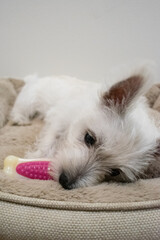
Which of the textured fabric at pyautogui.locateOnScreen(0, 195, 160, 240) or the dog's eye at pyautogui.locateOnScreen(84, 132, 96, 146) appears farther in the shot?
the dog's eye at pyautogui.locateOnScreen(84, 132, 96, 146)

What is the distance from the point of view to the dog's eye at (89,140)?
1.37m

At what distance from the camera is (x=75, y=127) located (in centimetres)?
154

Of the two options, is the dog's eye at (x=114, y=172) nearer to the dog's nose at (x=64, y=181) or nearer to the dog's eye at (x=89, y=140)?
the dog's eye at (x=89, y=140)

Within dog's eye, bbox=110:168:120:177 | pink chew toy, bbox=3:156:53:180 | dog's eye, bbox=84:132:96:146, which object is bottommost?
pink chew toy, bbox=3:156:53:180

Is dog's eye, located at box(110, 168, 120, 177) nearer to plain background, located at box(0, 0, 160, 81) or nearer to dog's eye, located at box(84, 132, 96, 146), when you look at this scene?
dog's eye, located at box(84, 132, 96, 146)

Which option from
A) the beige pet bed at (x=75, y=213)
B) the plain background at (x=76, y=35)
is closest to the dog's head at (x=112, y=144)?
the beige pet bed at (x=75, y=213)

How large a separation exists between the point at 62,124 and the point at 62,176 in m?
0.76

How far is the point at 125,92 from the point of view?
1338 millimetres

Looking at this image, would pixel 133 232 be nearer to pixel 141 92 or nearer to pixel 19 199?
pixel 19 199

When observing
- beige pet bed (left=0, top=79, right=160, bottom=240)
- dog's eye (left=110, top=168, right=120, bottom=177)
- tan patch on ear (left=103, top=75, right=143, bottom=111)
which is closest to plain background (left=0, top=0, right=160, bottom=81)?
tan patch on ear (left=103, top=75, right=143, bottom=111)

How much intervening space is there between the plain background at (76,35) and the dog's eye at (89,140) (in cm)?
148

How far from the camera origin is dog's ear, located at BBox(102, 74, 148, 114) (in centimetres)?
123

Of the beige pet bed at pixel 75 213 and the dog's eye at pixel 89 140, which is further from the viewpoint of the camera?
the dog's eye at pixel 89 140

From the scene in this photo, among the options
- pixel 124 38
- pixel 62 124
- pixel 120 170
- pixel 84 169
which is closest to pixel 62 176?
pixel 84 169
